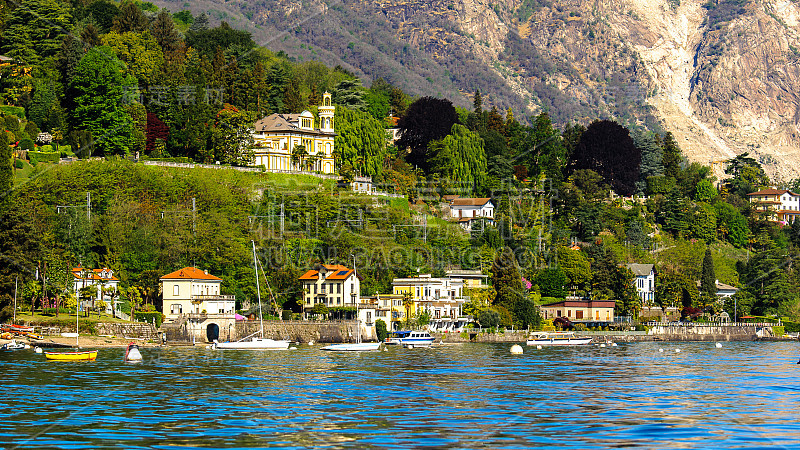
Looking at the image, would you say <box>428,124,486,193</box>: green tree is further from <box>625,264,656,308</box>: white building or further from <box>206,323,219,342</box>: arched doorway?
<box>206,323,219,342</box>: arched doorway

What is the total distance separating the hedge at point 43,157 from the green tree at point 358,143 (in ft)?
121

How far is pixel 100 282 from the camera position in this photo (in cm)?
8862

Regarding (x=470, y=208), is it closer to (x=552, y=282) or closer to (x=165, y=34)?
(x=552, y=282)

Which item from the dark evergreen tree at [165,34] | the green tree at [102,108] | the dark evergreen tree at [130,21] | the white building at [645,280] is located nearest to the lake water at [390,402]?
the green tree at [102,108]

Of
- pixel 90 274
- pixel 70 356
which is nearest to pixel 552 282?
pixel 90 274

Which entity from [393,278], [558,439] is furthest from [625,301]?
[558,439]

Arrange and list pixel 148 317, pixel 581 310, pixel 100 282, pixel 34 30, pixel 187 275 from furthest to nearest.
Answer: pixel 34 30 < pixel 581 310 < pixel 187 275 < pixel 100 282 < pixel 148 317

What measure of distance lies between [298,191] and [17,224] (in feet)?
130

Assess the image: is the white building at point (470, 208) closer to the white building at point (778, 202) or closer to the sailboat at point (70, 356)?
the white building at point (778, 202)

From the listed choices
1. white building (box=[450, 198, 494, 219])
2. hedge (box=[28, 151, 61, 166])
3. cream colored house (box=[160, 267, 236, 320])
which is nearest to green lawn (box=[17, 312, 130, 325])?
cream colored house (box=[160, 267, 236, 320])

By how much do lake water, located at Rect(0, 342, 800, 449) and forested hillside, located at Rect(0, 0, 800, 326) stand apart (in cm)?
2315

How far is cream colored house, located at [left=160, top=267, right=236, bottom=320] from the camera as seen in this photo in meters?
89.7

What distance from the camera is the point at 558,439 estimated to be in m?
37.6

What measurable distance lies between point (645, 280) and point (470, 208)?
83.1 ft
